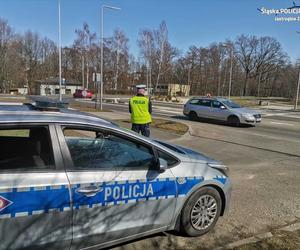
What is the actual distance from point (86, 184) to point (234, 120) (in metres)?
15.8

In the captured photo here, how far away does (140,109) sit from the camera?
8.12m

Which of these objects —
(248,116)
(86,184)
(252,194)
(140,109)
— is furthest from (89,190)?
(248,116)

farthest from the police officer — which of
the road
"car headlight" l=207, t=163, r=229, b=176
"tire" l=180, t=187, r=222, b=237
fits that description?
"tire" l=180, t=187, r=222, b=237

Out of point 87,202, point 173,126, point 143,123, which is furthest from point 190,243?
point 173,126

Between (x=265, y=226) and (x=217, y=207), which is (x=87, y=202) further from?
(x=265, y=226)

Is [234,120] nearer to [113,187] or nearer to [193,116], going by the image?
[193,116]

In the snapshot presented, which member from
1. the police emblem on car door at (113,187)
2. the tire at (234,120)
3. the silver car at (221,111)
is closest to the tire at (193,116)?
the silver car at (221,111)

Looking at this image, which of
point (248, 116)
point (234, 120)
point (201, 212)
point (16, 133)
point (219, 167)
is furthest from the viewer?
point (234, 120)

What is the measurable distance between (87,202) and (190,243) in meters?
1.49

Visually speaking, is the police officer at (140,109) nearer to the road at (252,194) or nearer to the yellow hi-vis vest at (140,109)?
the yellow hi-vis vest at (140,109)

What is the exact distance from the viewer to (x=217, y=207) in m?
4.07

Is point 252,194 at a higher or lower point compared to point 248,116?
lower

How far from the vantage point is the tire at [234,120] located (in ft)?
57.7

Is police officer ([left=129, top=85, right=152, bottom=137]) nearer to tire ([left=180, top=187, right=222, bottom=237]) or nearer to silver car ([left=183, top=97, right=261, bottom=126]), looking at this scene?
tire ([left=180, top=187, right=222, bottom=237])
